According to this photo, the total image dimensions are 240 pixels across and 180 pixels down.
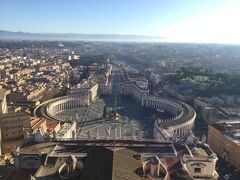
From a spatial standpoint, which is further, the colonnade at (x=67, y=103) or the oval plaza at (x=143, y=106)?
the colonnade at (x=67, y=103)

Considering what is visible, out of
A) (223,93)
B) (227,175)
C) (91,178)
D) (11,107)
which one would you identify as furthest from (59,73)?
(91,178)

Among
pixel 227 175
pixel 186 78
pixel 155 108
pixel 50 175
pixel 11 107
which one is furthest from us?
pixel 186 78

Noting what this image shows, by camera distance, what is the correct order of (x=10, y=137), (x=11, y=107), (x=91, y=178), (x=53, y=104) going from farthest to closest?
1. (x=53, y=104)
2. (x=11, y=107)
3. (x=10, y=137)
4. (x=91, y=178)

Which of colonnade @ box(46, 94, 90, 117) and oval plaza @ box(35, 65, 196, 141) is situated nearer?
oval plaza @ box(35, 65, 196, 141)

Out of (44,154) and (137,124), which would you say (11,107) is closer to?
(137,124)

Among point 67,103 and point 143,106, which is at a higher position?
point 67,103

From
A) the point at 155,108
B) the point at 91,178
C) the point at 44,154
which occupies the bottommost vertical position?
the point at 155,108

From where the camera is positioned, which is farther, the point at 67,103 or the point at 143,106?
the point at 143,106

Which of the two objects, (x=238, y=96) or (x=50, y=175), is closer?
(x=50, y=175)

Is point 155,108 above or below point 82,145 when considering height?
below

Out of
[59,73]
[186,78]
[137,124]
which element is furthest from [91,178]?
[59,73]
